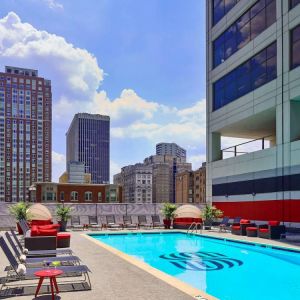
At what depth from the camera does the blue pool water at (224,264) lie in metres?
10.9

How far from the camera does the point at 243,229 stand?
2389cm

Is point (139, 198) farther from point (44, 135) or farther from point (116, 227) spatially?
point (116, 227)

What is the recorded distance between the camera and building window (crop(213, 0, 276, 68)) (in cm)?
2861

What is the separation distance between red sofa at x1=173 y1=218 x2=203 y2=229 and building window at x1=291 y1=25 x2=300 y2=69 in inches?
488

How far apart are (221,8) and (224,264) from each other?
2756 centimetres

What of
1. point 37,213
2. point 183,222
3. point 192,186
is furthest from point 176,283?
point 192,186

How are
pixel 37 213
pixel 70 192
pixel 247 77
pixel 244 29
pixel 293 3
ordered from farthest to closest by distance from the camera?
pixel 70 192 < pixel 244 29 < pixel 247 77 < pixel 293 3 < pixel 37 213

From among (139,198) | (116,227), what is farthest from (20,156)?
(116,227)

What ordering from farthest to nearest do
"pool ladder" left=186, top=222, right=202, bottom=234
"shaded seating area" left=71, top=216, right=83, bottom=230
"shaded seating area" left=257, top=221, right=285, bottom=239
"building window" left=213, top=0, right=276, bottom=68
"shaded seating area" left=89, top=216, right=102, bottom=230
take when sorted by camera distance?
1. "shaded seating area" left=89, top=216, right=102, bottom=230
2. "building window" left=213, top=0, right=276, bottom=68
3. "shaded seating area" left=71, top=216, right=83, bottom=230
4. "pool ladder" left=186, top=222, right=202, bottom=234
5. "shaded seating area" left=257, top=221, right=285, bottom=239

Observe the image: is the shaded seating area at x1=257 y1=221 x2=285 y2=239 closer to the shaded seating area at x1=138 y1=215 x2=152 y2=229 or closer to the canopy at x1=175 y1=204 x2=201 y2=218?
the canopy at x1=175 y1=204 x2=201 y2=218

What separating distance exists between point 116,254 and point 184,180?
475 feet

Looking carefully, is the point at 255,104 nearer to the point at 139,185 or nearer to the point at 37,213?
the point at 37,213

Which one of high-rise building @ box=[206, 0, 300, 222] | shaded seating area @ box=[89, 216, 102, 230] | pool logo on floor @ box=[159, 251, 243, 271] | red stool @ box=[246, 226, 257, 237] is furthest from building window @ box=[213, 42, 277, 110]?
pool logo on floor @ box=[159, 251, 243, 271]

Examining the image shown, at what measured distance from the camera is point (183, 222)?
94.1 ft
